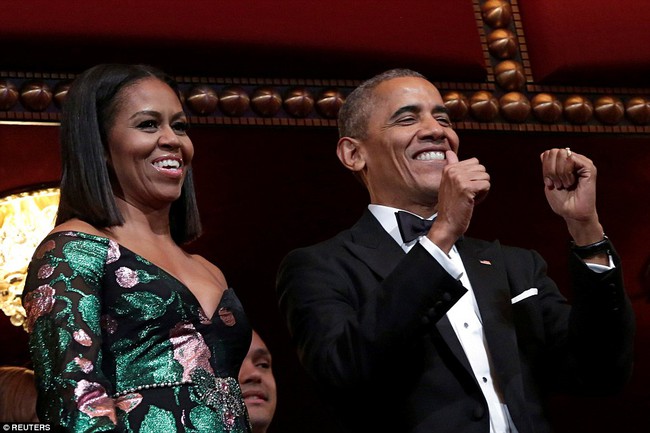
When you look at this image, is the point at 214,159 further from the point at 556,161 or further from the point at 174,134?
the point at 556,161

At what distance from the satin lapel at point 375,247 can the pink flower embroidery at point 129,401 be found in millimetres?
515

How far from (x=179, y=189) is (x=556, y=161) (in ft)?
2.20

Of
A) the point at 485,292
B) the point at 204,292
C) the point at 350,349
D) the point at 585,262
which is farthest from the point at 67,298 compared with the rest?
the point at 585,262

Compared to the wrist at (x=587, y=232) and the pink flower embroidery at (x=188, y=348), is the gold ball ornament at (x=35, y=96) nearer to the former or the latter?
the pink flower embroidery at (x=188, y=348)

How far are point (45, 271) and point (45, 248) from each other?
0.18 feet

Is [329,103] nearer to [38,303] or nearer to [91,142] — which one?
[91,142]

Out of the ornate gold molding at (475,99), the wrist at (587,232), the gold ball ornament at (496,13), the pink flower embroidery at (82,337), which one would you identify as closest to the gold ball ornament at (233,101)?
the ornate gold molding at (475,99)

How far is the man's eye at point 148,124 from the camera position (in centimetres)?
218

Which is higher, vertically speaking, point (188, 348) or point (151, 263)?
point (151, 263)

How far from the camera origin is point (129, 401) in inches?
77.0

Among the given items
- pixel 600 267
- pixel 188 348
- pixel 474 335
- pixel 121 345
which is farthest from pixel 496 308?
pixel 121 345

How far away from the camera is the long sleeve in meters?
1.86

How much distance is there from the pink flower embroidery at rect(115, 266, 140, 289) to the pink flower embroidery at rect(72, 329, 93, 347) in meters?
0.13

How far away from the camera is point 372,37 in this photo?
2711 mm
